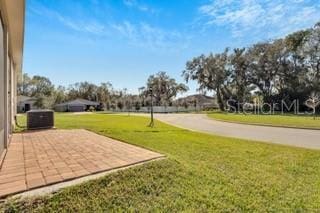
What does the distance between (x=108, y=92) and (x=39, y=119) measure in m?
58.3

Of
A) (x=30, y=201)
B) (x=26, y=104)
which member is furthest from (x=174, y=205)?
(x=26, y=104)

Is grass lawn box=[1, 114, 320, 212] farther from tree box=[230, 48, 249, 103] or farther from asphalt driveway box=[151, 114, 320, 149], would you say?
tree box=[230, 48, 249, 103]

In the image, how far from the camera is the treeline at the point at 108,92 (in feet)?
210

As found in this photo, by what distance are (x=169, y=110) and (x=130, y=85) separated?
1863 centimetres

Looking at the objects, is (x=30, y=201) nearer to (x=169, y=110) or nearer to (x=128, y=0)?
(x=128, y=0)

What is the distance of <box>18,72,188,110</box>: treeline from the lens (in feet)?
210

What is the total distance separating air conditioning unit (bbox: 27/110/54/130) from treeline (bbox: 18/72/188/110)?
49.4m

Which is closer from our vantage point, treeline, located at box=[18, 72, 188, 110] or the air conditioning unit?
the air conditioning unit

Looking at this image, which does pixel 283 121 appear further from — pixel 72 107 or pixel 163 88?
pixel 72 107

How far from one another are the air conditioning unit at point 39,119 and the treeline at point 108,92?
4938 centimetres

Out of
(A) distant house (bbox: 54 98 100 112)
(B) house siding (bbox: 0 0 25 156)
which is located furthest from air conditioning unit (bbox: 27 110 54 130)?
(A) distant house (bbox: 54 98 100 112)

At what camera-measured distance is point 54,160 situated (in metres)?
5.00

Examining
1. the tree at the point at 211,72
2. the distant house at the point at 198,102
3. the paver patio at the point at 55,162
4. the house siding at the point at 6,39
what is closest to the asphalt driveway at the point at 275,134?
the paver patio at the point at 55,162

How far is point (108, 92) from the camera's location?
2726 inches
